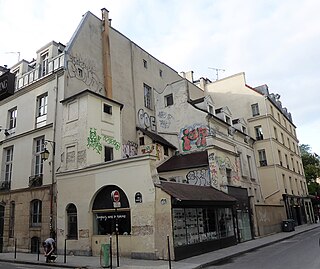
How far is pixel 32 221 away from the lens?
19.0 metres

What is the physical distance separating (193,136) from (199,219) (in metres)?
9.79

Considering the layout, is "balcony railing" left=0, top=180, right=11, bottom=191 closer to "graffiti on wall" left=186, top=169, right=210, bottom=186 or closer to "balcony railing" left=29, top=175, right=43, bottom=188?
"balcony railing" left=29, top=175, right=43, bottom=188

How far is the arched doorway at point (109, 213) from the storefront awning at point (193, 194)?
230cm

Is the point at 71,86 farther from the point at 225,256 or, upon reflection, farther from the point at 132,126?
the point at 225,256

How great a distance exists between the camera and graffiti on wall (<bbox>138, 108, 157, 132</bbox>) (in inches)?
1075

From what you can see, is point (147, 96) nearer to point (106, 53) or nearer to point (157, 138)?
point (157, 138)

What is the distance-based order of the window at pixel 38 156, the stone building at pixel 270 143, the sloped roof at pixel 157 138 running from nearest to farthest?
the window at pixel 38 156
the sloped roof at pixel 157 138
the stone building at pixel 270 143

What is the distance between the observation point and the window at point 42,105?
20.7 meters

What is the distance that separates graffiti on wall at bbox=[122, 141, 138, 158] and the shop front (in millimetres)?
7715

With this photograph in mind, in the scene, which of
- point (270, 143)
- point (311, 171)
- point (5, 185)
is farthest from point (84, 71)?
point (311, 171)

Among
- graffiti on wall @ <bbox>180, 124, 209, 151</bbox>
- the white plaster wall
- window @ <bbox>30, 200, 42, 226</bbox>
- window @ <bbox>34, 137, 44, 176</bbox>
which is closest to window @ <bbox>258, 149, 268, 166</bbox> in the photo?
graffiti on wall @ <bbox>180, 124, 209, 151</bbox>

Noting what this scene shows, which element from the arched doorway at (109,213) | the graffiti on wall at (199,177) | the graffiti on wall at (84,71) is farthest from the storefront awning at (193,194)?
the graffiti on wall at (84,71)

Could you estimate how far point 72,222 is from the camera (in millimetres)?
16734

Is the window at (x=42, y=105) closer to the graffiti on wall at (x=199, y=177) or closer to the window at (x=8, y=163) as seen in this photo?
the window at (x=8, y=163)
